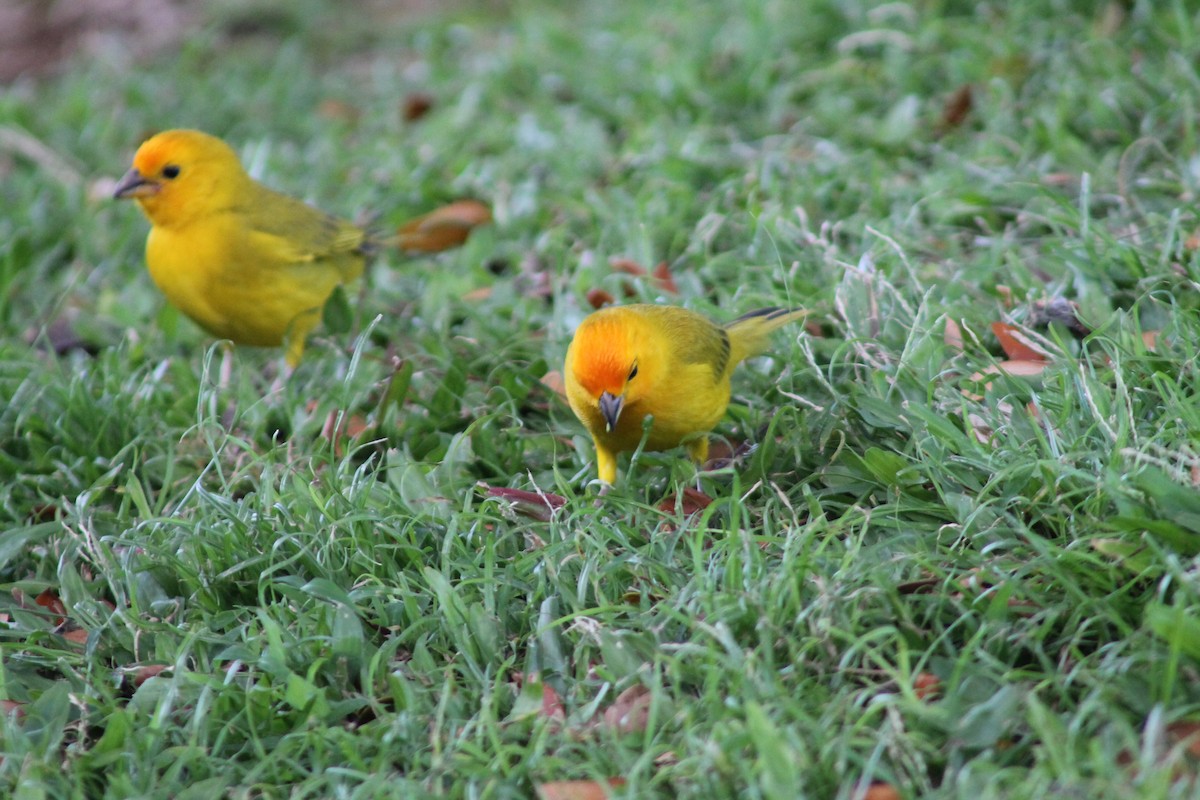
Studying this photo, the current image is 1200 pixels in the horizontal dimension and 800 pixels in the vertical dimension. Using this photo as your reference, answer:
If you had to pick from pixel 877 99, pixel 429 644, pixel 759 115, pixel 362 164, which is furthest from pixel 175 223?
pixel 877 99

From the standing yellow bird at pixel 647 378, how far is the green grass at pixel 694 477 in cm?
15

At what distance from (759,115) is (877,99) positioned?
0.56 m

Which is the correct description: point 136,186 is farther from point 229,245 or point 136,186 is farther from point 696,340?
point 696,340

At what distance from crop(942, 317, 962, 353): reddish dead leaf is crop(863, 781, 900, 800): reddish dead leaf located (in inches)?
66.1

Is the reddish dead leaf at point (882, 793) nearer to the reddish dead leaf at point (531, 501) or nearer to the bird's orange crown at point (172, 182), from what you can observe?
the reddish dead leaf at point (531, 501)

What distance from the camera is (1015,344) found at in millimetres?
3576

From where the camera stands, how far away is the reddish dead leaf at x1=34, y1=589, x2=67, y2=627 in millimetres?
3283

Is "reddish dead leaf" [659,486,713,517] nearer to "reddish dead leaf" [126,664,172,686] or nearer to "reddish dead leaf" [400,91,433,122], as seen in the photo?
"reddish dead leaf" [126,664,172,686]

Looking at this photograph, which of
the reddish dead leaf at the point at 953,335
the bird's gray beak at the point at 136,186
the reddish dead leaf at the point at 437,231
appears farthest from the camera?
the reddish dead leaf at the point at 437,231

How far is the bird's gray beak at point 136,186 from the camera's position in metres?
4.55

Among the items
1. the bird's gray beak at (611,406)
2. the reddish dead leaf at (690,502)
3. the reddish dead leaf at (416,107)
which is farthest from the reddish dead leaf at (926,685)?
the reddish dead leaf at (416,107)

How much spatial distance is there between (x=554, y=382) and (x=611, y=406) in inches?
32.9

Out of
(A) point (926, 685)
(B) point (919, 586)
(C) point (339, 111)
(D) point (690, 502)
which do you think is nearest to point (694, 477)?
(D) point (690, 502)

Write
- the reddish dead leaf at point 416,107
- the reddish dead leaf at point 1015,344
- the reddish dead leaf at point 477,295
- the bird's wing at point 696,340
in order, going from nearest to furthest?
the bird's wing at point 696,340, the reddish dead leaf at point 1015,344, the reddish dead leaf at point 477,295, the reddish dead leaf at point 416,107
